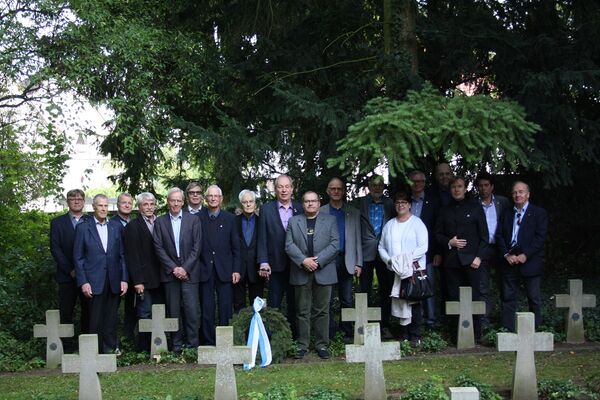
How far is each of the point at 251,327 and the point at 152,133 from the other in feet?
10.7

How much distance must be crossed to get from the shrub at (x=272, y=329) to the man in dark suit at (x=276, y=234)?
0.60m

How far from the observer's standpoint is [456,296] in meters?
10.3

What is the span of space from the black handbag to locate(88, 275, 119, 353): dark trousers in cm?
332

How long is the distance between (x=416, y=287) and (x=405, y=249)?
1.47ft

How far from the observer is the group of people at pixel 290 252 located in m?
9.60

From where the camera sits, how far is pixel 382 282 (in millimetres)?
10492

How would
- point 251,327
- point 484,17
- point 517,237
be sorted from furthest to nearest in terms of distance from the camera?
1. point 484,17
2. point 517,237
3. point 251,327

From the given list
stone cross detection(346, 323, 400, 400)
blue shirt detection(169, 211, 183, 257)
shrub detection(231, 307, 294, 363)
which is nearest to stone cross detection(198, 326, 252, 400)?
stone cross detection(346, 323, 400, 400)

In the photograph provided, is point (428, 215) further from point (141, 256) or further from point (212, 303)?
point (141, 256)

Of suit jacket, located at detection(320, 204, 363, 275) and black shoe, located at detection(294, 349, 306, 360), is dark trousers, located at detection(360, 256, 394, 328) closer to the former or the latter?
suit jacket, located at detection(320, 204, 363, 275)

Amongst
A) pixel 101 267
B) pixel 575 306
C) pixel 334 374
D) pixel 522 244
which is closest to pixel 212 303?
pixel 101 267

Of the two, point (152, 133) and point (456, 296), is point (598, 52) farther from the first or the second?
point (152, 133)

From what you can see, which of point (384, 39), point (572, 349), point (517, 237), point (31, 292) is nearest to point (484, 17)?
point (384, 39)

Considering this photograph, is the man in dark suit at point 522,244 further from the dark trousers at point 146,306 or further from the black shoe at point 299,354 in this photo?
the dark trousers at point 146,306
